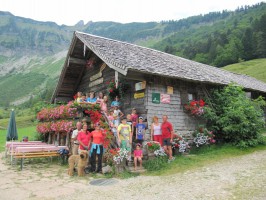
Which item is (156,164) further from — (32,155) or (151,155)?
(32,155)

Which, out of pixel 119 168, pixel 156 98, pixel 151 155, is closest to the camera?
pixel 119 168

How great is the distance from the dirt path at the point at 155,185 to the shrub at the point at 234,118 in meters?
2.37

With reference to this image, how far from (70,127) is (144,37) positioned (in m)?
189

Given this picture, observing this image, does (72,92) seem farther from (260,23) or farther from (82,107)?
(260,23)

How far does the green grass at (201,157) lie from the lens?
869 centimetres

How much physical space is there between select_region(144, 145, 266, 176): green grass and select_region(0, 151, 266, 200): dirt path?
1.52 ft

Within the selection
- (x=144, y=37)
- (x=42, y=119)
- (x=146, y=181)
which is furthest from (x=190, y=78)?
(x=144, y=37)

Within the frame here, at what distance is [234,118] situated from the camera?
11523mm

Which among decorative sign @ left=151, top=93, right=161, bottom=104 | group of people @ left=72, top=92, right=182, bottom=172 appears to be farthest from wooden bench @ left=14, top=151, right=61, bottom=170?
decorative sign @ left=151, top=93, right=161, bottom=104

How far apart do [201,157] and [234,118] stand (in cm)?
275

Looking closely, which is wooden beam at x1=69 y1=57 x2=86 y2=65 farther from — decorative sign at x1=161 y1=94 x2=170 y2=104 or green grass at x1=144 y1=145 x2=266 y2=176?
green grass at x1=144 y1=145 x2=266 y2=176

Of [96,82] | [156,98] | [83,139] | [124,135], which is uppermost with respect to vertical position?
[96,82]

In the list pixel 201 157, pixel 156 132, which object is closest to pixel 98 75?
pixel 156 132

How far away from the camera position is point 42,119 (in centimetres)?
1412
